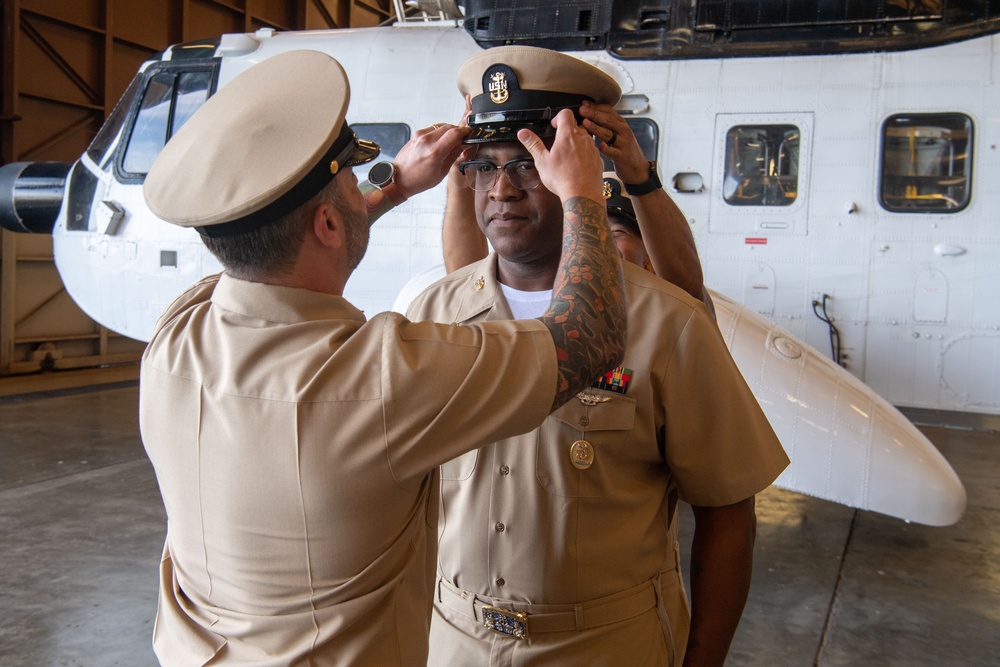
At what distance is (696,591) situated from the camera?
74.5 inches

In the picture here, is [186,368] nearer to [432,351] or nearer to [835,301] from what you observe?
[432,351]

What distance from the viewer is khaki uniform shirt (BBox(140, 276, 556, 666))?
131cm

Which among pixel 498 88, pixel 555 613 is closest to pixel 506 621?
pixel 555 613

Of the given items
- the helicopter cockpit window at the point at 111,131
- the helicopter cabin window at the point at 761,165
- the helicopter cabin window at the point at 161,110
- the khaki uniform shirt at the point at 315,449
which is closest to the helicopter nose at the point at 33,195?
the helicopter cockpit window at the point at 111,131

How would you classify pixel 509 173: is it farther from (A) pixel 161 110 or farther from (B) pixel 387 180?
(A) pixel 161 110

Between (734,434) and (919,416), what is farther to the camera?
(919,416)

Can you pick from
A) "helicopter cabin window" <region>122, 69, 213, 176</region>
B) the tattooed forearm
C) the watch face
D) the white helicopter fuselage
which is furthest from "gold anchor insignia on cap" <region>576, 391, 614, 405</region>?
"helicopter cabin window" <region>122, 69, 213, 176</region>

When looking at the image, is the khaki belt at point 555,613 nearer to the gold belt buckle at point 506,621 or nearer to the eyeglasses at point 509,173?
the gold belt buckle at point 506,621

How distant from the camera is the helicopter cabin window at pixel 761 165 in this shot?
601cm

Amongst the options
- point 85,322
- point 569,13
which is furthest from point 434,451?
point 85,322

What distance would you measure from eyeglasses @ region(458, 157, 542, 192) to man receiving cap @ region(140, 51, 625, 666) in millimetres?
416

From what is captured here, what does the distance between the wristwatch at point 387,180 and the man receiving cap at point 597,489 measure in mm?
220

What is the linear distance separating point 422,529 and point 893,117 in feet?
17.9

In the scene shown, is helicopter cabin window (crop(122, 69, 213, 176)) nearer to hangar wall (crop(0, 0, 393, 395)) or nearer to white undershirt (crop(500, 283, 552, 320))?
hangar wall (crop(0, 0, 393, 395))
